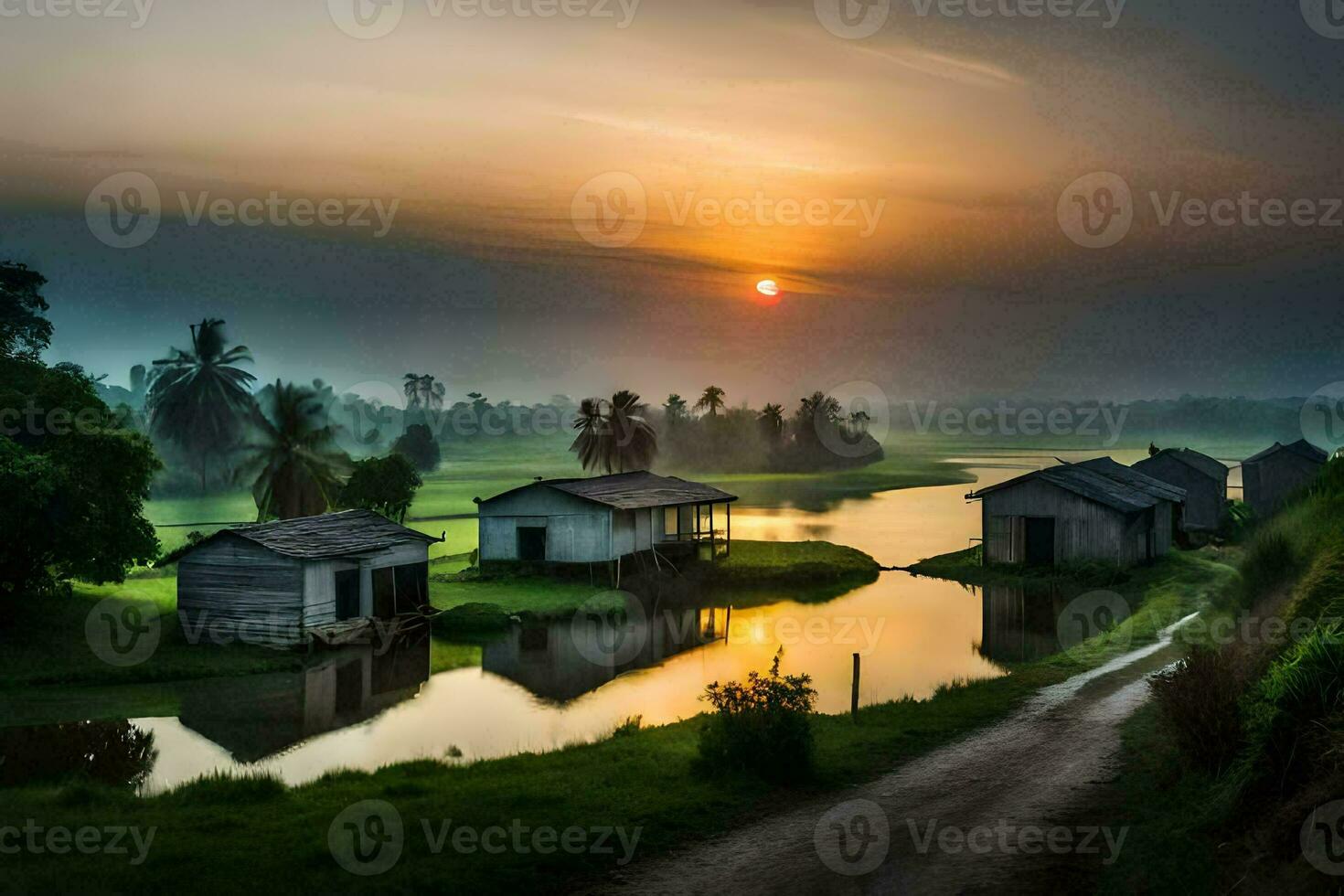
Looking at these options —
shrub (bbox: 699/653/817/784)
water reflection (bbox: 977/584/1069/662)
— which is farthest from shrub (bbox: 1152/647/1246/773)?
water reflection (bbox: 977/584/1069/662)

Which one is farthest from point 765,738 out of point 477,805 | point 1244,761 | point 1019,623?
point 1019,623

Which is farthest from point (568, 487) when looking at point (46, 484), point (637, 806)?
point (637, 806)

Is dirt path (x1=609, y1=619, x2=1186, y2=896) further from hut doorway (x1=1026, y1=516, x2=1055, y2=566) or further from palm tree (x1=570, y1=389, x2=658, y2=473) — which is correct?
palm tree (x1=570, y1=389, x2=658, y2=473)

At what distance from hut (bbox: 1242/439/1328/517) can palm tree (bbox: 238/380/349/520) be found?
2156 inches

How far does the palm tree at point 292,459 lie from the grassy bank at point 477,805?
121 feet

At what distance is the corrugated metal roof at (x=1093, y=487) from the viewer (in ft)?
156

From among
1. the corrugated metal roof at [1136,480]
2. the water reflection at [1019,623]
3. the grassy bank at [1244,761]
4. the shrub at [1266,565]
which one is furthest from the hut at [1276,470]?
the grassy bank at [1244,761]

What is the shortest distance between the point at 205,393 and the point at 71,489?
114 ft

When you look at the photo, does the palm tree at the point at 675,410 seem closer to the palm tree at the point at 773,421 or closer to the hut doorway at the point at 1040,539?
the palm tree at the point at 773,421

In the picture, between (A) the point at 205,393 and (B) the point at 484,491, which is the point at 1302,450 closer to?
(A) the point at 205,393

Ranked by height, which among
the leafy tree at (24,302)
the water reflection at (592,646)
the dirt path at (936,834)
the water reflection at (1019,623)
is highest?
the leafy tree at (24,302)

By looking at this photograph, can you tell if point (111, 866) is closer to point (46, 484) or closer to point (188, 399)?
point (46, 484)

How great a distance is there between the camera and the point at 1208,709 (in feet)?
52.2

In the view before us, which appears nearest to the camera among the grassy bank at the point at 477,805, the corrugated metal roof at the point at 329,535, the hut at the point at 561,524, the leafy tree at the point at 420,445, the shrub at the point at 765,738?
the grassy bank at the point at 477,805
